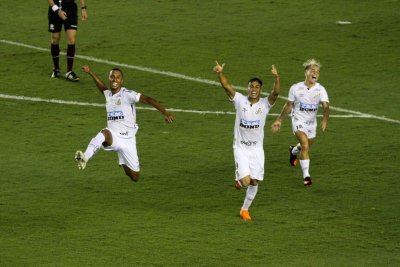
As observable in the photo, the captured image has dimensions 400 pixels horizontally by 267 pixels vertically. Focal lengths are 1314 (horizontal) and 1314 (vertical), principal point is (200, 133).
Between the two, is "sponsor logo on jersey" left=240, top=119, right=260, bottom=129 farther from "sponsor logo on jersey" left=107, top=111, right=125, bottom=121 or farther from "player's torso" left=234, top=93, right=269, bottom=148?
"sponsor logo on jersey" left=107, top=111, right=125, bottom=121

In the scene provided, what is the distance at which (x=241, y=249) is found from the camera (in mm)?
18828

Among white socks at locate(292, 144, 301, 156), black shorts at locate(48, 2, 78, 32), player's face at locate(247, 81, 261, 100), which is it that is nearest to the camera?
player's face at locate(247, 81, 261, 100)

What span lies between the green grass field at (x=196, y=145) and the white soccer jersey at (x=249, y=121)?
1.13 m

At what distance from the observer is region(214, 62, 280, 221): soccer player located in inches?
809

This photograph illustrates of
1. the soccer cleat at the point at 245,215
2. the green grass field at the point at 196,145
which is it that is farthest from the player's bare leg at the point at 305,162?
the soccer cleat at the point at 245,215

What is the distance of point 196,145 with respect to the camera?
82.5ft

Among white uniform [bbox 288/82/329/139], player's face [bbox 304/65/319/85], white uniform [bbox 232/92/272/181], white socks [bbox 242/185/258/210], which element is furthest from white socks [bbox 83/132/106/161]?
player's face [bbox 304/65/319/85]

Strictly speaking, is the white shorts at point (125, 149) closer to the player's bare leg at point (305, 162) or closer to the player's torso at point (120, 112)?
the player's torso at point (120, 112)

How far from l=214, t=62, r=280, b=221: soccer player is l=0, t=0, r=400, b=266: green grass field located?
1.82ft

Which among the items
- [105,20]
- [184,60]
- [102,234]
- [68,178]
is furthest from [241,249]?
[105,20]

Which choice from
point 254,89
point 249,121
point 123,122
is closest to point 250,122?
point 249,121

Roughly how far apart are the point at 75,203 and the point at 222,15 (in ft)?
52.5

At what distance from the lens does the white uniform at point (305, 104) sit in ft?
74.7

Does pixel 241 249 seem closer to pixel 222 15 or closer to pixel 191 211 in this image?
pixel 191 211
